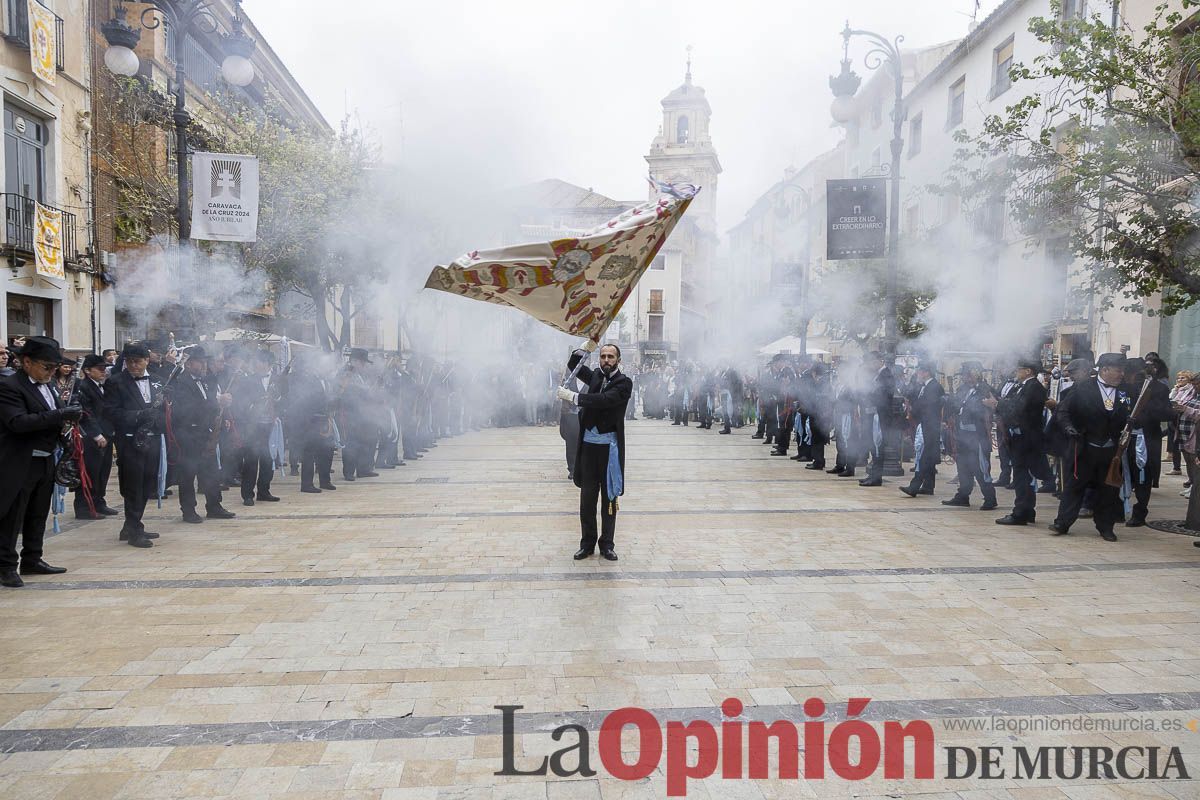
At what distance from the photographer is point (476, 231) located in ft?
46.1

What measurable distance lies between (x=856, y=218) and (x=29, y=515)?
10168 millimetres

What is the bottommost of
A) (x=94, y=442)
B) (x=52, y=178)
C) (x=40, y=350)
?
(x=94, y=442)

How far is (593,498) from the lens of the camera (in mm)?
6234

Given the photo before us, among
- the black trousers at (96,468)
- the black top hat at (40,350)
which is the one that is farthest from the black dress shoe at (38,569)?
the black trousers at (96,468)

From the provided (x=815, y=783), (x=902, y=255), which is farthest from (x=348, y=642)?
(x=902, y=255)

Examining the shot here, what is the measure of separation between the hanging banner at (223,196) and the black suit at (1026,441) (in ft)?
28.5

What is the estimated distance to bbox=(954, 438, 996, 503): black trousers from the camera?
8547mm

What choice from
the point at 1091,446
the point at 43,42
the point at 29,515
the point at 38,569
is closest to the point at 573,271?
the point at 29,515

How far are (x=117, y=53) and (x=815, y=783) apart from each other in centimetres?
1025

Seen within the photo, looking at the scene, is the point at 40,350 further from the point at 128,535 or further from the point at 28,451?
the point at 128,535

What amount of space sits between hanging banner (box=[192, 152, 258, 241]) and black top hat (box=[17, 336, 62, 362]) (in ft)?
13.0

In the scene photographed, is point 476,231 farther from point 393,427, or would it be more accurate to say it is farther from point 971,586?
point 971,586

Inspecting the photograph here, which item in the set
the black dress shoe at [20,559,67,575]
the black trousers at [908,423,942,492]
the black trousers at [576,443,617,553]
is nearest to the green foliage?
the black trousers at [908,423,942,492]

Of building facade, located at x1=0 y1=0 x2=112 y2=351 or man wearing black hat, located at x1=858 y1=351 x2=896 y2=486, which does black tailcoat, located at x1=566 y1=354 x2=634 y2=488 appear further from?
building facade, located at x1=0 y1=0 x2=112 y2=351
